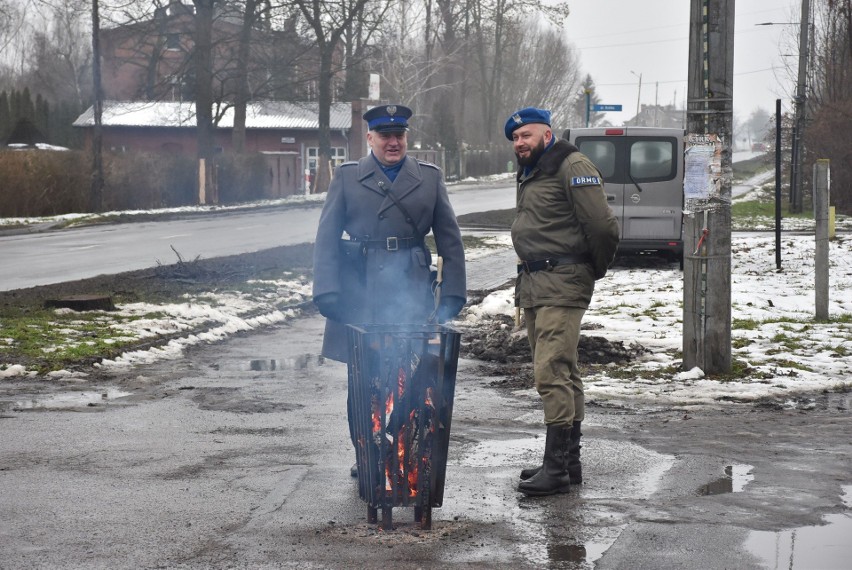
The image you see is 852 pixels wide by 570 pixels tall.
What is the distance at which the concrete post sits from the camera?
12.0 meters

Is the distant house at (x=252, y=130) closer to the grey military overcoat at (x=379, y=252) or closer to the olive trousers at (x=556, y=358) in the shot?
the grey military overcoat at (x=379, y=252)

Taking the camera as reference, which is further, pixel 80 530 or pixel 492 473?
pixel 492 473

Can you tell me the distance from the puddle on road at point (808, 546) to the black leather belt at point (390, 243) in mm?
2151

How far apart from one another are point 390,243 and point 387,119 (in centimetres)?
61

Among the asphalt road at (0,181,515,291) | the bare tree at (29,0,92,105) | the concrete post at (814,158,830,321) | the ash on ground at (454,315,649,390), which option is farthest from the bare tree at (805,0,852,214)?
the bare tree at (29,0,92,105)

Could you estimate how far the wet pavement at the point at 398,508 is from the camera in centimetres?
500

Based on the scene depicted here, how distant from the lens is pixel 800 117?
102 feet

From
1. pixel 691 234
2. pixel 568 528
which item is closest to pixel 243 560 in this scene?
pixel 568 528

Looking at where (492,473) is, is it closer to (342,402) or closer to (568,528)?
(568,528)

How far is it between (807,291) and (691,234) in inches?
246

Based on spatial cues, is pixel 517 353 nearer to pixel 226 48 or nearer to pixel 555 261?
pixel 555 261

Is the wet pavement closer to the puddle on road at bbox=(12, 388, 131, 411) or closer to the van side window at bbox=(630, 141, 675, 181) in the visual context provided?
the puddle on road at bbox=(12, 388, 131, 411)

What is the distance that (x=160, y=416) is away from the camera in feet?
26.6

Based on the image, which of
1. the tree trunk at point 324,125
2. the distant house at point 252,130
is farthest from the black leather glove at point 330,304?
the distant house at point 252,130
